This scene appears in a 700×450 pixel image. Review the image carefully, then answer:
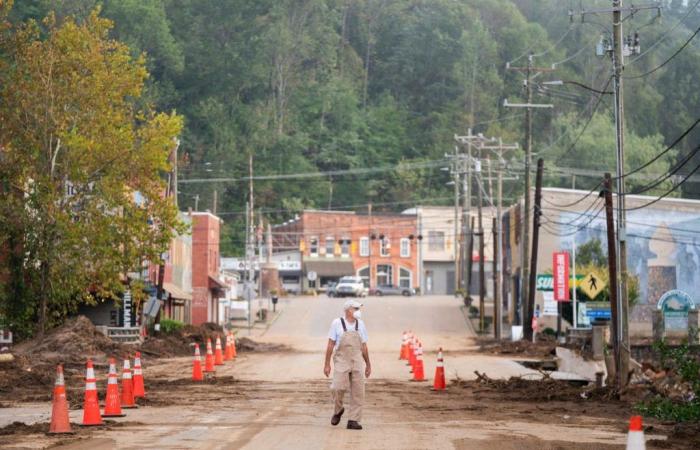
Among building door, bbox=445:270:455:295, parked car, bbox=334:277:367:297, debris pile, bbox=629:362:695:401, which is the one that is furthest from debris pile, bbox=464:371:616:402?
building door, bbox=445:270:455:295

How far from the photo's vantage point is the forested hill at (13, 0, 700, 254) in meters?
120

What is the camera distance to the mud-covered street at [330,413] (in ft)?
56.4

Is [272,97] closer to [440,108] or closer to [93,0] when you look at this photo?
[440,108]

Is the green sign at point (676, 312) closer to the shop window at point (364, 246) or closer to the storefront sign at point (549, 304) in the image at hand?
the storefront sign at point (549, 304)

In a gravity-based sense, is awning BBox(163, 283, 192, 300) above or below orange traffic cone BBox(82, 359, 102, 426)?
above

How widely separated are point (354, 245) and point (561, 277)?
68.2 m

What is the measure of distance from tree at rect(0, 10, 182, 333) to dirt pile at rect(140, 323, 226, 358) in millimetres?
5593

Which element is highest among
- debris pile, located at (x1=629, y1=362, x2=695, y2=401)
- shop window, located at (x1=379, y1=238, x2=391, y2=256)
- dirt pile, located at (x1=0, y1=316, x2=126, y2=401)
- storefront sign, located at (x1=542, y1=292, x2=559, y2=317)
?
shop window, located at (x1=379, y1=238, x2=391, y2=256)

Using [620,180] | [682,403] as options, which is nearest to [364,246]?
[620,180]

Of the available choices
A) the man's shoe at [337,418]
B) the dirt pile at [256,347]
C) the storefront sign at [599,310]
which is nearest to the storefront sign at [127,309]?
the dirt pile at [256,347]

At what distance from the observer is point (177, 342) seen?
56125 millimetres

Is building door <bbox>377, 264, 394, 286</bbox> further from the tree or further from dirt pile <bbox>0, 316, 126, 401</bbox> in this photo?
the tree

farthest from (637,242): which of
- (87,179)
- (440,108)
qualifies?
(440,108)

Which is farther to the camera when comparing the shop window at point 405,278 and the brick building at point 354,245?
the shop window at point 405,278
